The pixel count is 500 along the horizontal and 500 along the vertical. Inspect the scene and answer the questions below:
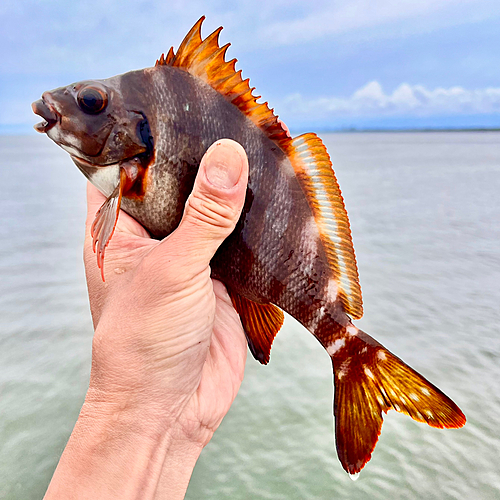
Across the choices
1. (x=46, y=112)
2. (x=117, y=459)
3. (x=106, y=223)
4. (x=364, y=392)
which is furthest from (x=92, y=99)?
(x=364, y=392)

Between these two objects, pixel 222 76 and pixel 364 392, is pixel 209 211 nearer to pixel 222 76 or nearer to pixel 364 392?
pixel 222 76

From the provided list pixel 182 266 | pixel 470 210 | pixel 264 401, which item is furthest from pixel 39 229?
pixel 470 210

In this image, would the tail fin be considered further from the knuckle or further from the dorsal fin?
the dorsal fin

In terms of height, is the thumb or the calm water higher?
the thumb

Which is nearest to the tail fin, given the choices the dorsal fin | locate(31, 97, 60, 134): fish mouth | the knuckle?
the knuckle

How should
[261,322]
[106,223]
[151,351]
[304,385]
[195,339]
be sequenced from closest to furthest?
[106,223]
[151,351]
[195,339]
[261,322]
[304,385]
